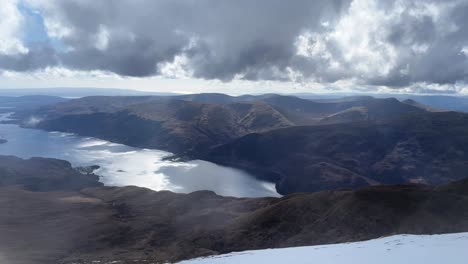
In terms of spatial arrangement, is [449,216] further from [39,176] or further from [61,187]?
[39,176]

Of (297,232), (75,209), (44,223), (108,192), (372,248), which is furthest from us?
(108,192)

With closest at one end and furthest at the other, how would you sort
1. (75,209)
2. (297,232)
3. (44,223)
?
1. (297,232)
2. (44,223)
3. (75,209)

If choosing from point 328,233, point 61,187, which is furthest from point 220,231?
point 61,187

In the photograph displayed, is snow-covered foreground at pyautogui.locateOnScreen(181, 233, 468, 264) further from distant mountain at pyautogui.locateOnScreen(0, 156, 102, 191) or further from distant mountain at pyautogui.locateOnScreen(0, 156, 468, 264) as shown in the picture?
distant mountain at pyautogui.locateOnScreen(0, 156, 102, 191)

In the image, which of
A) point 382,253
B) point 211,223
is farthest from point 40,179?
point 382,253

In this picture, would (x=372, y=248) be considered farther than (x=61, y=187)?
No

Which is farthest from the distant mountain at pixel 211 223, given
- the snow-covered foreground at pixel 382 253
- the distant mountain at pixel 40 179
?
the distant mountain at pixel 40 179

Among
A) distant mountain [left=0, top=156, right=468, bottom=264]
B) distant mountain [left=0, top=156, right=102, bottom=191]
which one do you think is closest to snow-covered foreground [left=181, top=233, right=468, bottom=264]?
distant mountain [left=0, top=156, right=468, bottom=264]
